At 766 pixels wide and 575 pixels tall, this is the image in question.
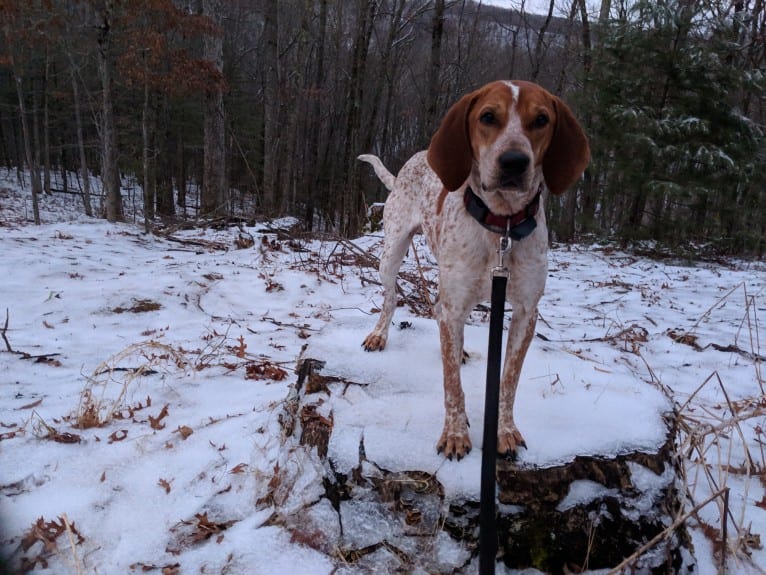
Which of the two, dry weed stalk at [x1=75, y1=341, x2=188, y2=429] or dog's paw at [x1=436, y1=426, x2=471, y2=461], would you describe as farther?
dry weed stalk at [x1=75, y1=341, x2=188, y2=429]

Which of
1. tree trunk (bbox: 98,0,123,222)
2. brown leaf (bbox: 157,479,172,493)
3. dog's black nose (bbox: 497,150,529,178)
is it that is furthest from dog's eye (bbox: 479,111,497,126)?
tree trunk (bbox: 98,0,123,222)

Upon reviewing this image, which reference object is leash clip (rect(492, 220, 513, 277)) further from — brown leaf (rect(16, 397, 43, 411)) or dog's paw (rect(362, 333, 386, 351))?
brown leaf (rect(16, 397, 43, 411))

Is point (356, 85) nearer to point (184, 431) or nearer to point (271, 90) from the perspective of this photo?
point (271, 90)

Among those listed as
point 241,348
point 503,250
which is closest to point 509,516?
point 503,250

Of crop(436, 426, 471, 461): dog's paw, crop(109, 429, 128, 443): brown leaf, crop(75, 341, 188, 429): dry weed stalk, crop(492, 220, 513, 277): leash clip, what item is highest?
crop(492, 220, 513, 277): leash clip

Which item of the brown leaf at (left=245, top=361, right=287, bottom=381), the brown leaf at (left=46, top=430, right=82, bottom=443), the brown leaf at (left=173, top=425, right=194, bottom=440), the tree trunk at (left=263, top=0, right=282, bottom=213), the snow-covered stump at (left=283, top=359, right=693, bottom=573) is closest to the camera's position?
the snow-covered stump at (left=283, top=359, right=693, bottom=573)

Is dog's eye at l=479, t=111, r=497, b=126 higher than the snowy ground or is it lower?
higher

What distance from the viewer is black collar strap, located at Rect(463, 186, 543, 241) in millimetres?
1828

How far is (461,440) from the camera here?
1.90 metres

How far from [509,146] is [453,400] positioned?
1.07m

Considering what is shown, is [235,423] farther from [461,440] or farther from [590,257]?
[590,257]

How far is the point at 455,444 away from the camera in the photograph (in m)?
1.89

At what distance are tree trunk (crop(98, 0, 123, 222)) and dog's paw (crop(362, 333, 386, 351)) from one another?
1032 cm

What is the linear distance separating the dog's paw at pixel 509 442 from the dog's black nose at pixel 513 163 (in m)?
1.07
